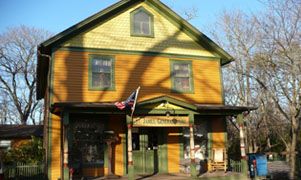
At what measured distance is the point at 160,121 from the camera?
1184cm

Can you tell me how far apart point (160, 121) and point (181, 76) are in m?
3.45

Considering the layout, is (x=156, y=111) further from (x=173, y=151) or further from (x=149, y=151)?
(x=173, y=151)

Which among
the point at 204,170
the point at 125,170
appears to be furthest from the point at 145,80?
the point at 204,170

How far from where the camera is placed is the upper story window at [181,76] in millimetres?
14352

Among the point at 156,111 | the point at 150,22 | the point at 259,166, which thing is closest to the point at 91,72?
the point at 156,111

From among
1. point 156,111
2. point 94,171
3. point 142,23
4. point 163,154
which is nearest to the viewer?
point 156,111

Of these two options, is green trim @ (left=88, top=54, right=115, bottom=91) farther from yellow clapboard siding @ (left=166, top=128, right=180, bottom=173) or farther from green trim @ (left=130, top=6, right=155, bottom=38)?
yellow clapboard siding @ (left=166, top=128, right=180, bottom=173)

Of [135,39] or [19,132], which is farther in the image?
[19,132]

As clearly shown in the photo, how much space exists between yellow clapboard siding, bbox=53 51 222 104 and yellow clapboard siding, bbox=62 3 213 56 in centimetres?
50

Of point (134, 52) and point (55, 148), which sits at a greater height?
point (134, 52)

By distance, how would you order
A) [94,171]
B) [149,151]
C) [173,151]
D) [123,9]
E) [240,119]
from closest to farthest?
[94,171] < [240,119] < [149,151] < [173,151] < [123,9]

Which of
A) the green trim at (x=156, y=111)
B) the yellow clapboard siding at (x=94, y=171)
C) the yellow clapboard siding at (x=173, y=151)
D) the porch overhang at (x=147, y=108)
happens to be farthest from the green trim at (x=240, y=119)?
the yellow clapboard siding at (x=94, y=171)

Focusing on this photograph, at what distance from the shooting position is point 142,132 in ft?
44.0

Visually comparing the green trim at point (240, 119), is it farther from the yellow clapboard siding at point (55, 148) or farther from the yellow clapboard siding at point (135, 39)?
the yellow clapboard siding at point (55, 148)
